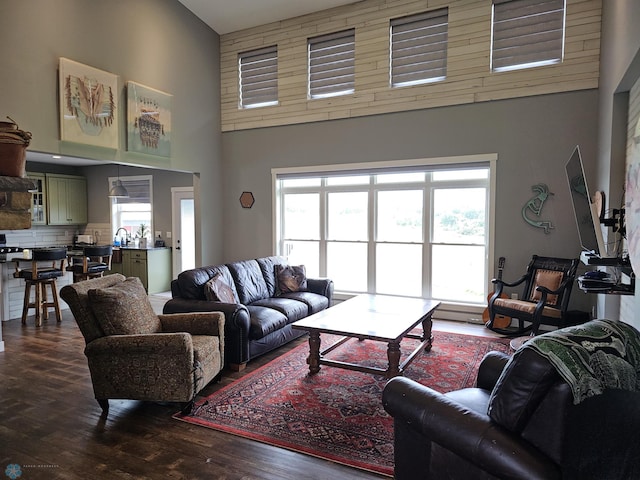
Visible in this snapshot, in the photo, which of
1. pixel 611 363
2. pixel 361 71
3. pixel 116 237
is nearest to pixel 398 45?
pixel 361 71

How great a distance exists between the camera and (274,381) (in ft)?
11.4

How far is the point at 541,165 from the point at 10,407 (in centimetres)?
569

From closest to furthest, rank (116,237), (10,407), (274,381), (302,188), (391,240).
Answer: (10,407), (274,381), (391,240), (302,188), (116,237)

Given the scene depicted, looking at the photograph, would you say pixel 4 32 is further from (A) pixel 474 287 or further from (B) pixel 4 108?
(A) pixel 474 287

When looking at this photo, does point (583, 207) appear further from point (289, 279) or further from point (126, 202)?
point (126, 202)

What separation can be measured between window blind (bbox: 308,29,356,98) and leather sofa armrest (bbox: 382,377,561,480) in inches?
200

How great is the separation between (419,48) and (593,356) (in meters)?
5.10

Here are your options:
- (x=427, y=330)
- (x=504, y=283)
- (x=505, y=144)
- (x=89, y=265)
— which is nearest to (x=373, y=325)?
(x=427, y=330)

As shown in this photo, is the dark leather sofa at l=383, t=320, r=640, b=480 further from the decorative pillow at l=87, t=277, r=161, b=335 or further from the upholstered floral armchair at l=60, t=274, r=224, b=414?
the decorative pillow at l=87, t=277, r=161, b=335

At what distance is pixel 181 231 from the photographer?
7.79m

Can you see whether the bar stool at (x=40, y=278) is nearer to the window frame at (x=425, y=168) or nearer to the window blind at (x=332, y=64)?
the window frame at (x=425, y=168)

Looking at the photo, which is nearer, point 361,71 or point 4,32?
point 4,32

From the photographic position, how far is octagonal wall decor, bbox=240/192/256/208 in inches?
271

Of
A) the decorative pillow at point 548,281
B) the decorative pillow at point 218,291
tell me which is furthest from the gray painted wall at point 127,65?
the decorative pillow at point 548,281
